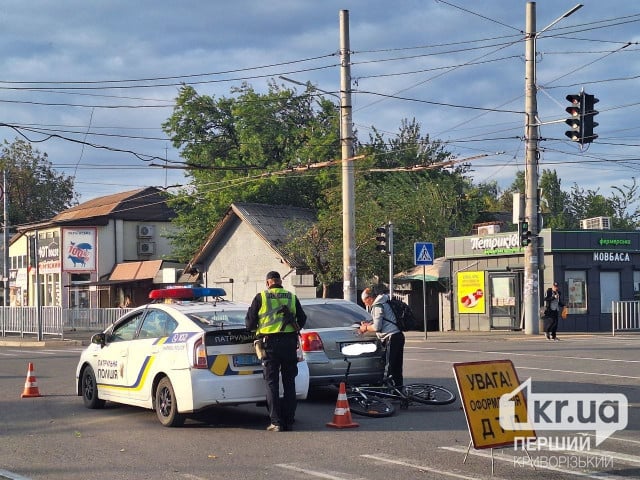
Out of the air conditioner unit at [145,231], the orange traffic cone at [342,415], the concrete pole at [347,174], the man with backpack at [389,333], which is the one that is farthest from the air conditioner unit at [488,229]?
the air conditioner unit at [145,231]

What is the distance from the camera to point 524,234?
1069 inches

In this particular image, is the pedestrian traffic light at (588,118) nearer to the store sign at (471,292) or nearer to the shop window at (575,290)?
the shop window at (575,290)

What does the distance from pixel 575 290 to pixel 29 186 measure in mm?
53765

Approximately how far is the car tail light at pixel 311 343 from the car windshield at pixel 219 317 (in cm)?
183

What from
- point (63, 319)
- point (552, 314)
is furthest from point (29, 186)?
point (552, 314)

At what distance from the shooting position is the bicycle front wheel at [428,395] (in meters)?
11.7

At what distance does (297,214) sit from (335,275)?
8911 millimetres

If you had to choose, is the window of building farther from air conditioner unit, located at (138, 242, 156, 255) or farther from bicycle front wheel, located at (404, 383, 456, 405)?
air conditioner unit, located at (138, 242, 156, 255)

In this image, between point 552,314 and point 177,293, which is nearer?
point 177,293

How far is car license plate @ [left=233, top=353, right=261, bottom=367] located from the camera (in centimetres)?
1047

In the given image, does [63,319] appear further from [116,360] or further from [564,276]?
[116,360]

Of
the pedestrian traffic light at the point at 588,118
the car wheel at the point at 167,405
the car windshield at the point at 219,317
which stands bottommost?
the car wheel at the point at 167,405

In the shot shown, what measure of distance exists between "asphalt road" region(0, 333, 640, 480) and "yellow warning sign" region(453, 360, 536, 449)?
10.9 inches

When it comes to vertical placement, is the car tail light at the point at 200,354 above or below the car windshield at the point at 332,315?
below
